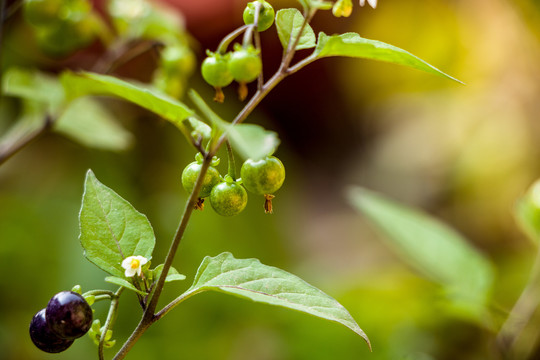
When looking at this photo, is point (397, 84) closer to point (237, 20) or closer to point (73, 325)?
point (237, 20)

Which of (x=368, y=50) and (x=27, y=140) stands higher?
(x=368, y=50)

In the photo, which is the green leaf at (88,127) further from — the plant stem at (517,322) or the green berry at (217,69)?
the plant stem at (517,322)

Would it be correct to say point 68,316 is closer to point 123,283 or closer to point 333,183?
point 123,283

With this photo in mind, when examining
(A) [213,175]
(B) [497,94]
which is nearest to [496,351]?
(A) [213,175]

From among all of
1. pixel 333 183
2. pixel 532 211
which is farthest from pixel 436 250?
pixel 333 183

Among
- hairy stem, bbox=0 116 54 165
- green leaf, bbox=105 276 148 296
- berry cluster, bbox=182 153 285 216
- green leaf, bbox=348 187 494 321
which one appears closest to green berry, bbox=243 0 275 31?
berry cluster, bbox=182 153 285 216

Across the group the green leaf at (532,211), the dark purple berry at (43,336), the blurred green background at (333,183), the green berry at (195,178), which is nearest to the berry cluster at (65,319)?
the dark purple berry at (43,336)
